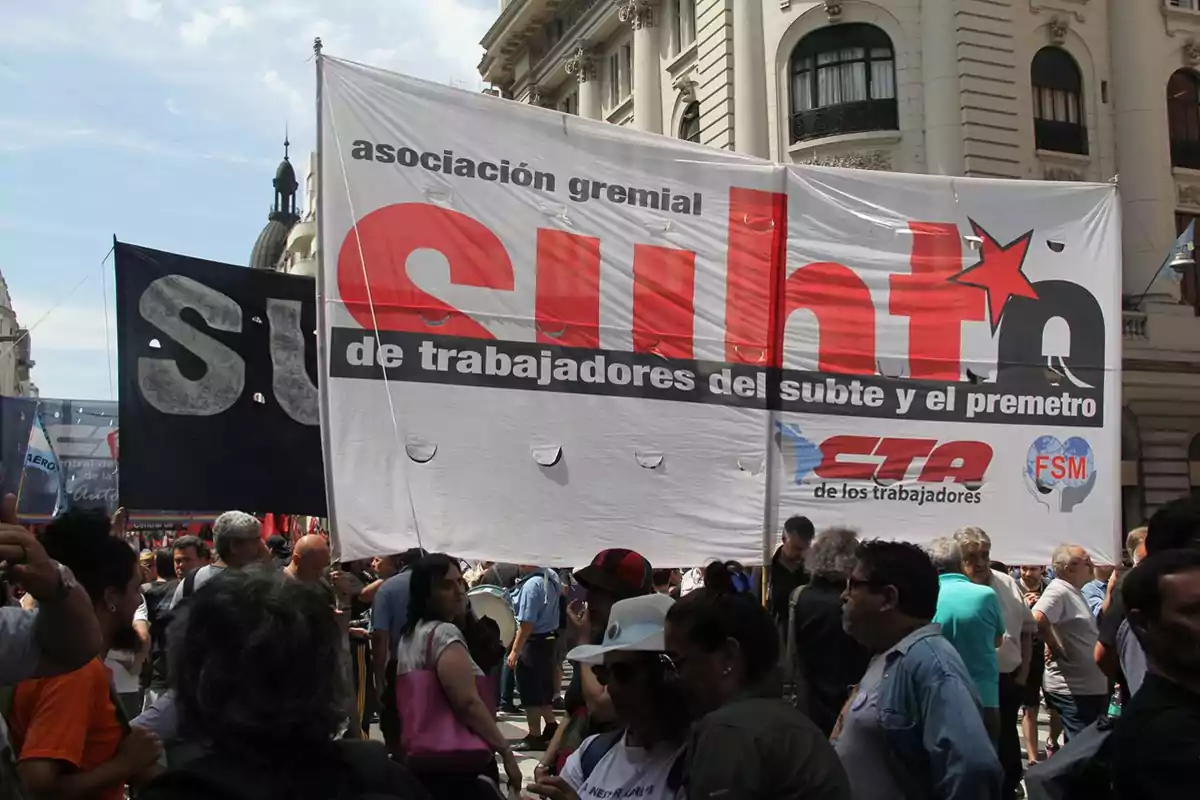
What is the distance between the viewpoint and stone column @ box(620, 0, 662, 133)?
1230 inches

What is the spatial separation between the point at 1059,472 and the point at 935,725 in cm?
381

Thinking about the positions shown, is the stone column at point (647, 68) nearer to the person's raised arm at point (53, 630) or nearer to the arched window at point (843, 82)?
the arched window at point (843, 82)

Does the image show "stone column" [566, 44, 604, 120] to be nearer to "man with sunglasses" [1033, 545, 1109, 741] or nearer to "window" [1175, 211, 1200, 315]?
"window" [1175, 211, 1200, 315]

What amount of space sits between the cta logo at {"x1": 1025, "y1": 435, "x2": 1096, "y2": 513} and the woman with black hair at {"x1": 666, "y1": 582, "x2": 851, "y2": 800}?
4026 mm

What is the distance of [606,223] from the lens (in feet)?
19.8

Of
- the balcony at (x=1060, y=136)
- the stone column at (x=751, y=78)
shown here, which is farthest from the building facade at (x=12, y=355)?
the balcony at (x=1060, y=136)

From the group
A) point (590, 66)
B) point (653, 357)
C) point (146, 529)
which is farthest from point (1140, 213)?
point (653, 357)

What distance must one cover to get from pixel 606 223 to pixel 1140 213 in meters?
23.8

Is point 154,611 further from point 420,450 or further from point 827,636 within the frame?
point 827,636

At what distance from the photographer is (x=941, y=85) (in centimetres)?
2517

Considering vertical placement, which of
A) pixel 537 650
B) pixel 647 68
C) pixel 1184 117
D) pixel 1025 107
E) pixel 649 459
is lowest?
pixel 537 650

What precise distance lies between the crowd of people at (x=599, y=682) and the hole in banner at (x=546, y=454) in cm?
83

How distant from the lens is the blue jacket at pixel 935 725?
10.7 feet

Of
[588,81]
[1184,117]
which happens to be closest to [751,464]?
[1184,117]
